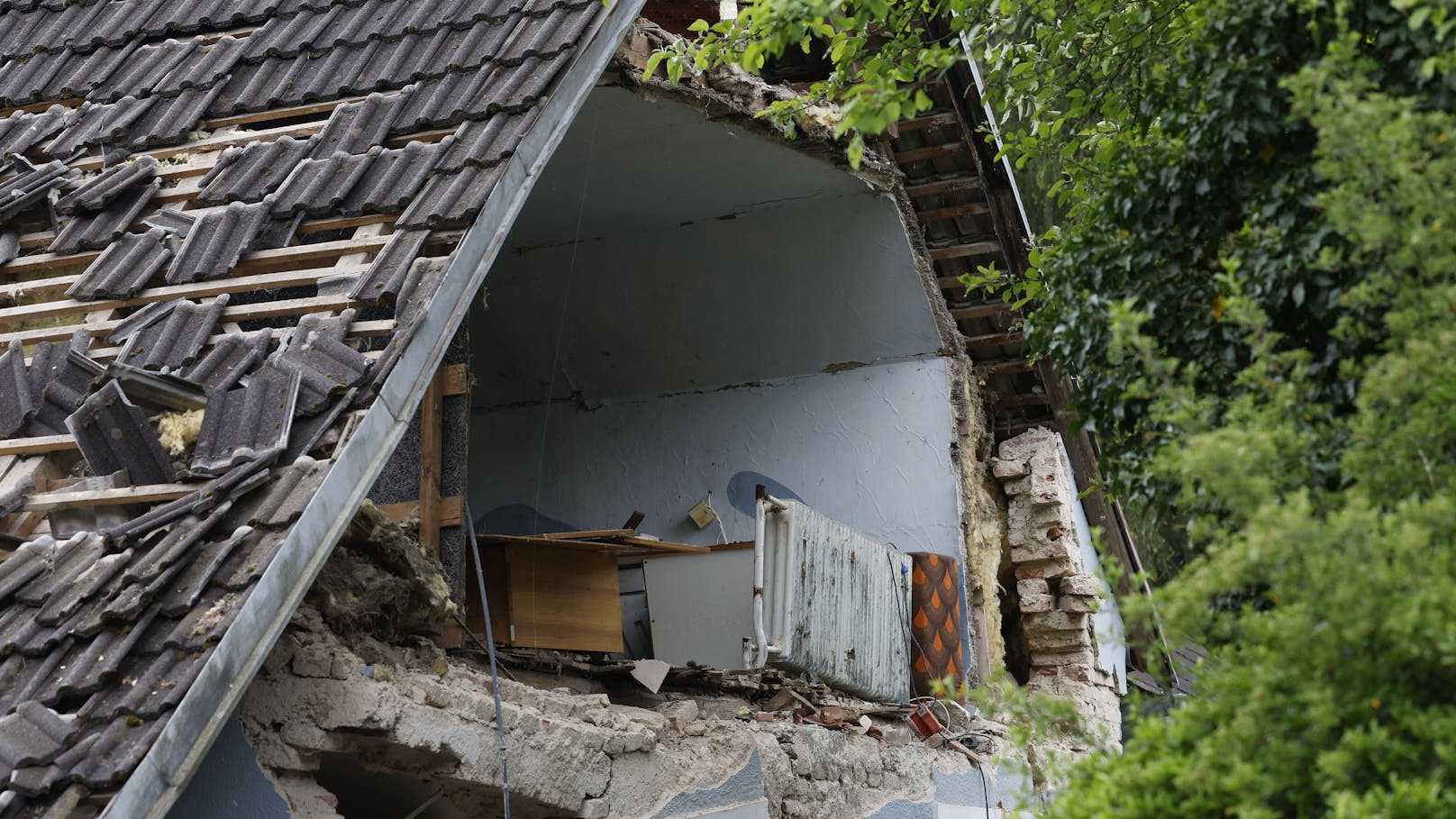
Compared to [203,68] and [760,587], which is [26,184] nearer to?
[203,68]

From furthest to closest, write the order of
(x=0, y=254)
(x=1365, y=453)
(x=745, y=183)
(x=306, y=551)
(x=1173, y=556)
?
(x=745, y=183), (x=0, y=254), (x=1173, y=556), (x=306, y=551), (x=1365, y=453)

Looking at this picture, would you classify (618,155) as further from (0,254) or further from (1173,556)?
(1173,556)

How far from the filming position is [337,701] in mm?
5043

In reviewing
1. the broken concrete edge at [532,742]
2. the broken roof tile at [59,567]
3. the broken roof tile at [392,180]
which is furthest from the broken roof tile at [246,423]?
the broken roof tile at [392,180]

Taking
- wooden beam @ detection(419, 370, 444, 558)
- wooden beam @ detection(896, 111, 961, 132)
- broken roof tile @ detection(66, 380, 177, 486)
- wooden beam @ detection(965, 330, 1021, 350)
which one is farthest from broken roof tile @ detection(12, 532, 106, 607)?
wooden beam @ detection(965, 330, 1021, 350)

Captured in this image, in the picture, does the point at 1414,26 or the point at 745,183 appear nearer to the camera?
the point at 1414,26

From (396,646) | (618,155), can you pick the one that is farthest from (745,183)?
(396,646)

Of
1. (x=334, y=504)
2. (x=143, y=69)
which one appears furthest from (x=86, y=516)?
(x=143, y=69)

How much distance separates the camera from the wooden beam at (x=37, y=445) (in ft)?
15.1

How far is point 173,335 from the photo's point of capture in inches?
195

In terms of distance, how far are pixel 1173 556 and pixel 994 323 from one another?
6.63 metres

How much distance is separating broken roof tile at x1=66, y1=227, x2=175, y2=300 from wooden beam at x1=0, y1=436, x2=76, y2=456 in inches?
30.3

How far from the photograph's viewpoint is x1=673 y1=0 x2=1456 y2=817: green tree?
9.32ft

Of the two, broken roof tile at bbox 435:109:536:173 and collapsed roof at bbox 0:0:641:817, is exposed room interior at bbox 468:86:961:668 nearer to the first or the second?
collapsed roof at bbox 0:0:641:817
